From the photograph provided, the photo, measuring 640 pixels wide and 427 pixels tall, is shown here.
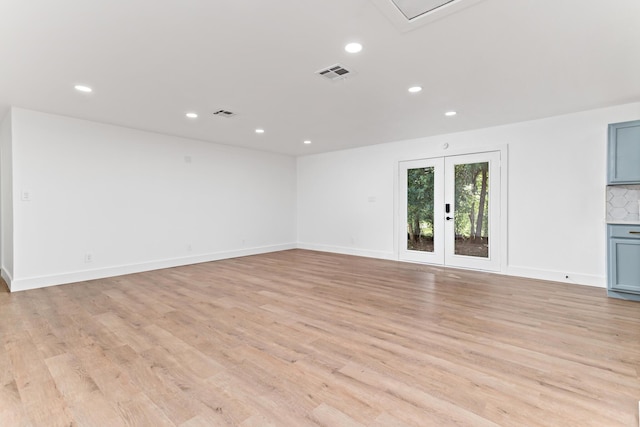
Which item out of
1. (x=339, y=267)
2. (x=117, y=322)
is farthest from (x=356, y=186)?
(x=117, y=322)

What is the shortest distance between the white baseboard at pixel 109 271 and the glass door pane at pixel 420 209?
143 inches

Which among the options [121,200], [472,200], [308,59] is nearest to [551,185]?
[472,200]

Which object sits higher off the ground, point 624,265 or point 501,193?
point 501,193

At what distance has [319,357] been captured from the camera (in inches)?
89.5

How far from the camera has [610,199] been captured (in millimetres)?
4121

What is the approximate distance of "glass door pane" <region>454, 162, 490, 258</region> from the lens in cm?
521

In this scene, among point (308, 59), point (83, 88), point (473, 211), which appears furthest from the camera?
point (473, 211)

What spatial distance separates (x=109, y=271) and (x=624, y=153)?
757 cm

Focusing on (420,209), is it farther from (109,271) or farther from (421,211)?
(109,271)

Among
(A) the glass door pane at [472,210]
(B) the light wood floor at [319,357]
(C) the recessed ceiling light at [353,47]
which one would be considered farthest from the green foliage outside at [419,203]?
(C) the recessed ceiling light at [353,47]

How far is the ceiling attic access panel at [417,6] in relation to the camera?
76.5 inches

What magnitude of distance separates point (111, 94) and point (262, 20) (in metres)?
2.50

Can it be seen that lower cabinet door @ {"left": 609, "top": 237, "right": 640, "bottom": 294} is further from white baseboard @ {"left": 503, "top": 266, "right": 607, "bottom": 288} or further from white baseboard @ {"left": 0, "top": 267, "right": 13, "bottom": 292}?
white baseboard @ {"left": 0, "top": 267, "right": 13, "bottom": 292}

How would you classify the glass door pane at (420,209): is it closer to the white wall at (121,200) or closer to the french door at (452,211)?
the french door at (452,211)
